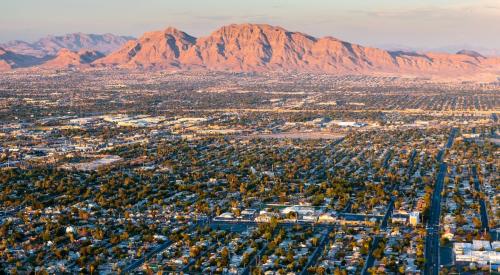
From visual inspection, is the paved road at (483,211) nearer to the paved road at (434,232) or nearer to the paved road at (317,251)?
the paved road at (434,232)

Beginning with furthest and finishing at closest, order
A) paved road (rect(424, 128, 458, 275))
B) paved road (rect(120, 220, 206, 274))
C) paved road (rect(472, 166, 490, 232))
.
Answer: paved road (rect(472, 166, 490, 232)) < paved road (rect(120, 220, 206, 274)) < paved road (rect(424, 128, 458, 275))

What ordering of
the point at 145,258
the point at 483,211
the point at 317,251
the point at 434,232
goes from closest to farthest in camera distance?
the point at 145,258
the point at 317,251
the point at 434,232
the point at 483,211

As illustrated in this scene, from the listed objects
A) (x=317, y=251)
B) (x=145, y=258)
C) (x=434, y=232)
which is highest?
(x=434, y=232)

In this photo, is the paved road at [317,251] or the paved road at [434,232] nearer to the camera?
the paved road at [434,232]

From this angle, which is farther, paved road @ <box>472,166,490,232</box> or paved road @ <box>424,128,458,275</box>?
paved road @ <box>472,166,490,232</box>

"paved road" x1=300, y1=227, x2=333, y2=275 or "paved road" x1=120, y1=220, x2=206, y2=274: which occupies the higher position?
"paved road" x1=300, y1=227, x2=333, y2=275

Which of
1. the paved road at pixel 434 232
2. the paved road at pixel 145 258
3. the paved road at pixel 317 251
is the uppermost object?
the paved road at pixel 434 232

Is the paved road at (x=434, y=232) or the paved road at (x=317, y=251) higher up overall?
the paved road at (x=434, y=232)

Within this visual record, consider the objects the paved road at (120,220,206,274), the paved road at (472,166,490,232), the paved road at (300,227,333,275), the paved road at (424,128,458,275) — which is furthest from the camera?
the paved road at (472,166,490,232)

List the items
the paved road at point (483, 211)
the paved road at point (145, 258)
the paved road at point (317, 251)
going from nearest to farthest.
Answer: the paved road at point (145, 258) < the paved road at point (317, 251) < the paved road at point (483, 211)

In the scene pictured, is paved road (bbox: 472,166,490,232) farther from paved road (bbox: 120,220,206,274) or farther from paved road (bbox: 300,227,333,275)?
paved road (bbox: 120,220,206,274)

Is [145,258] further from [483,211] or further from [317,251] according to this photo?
[483,211]

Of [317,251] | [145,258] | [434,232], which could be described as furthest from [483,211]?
[145,258]
